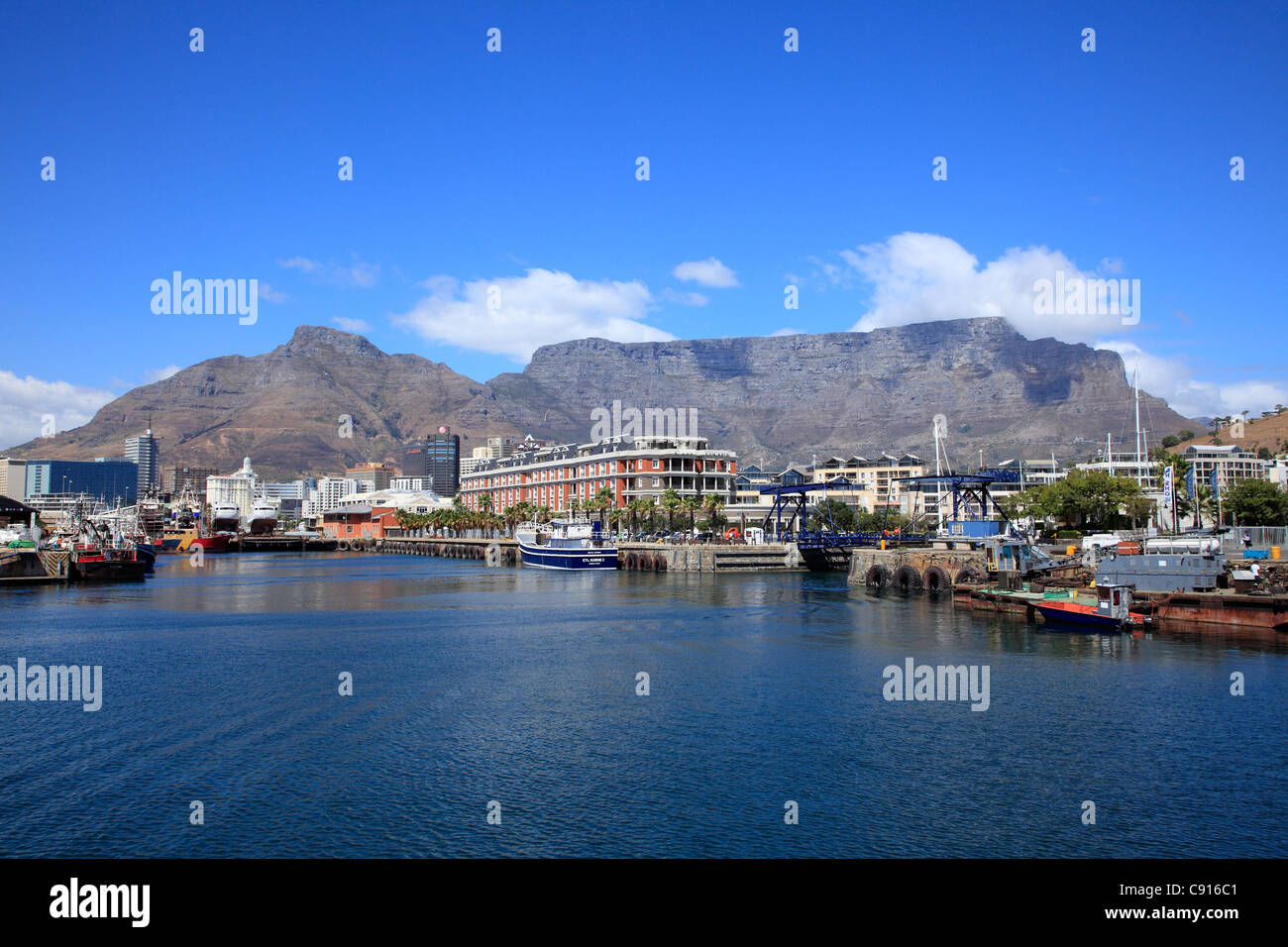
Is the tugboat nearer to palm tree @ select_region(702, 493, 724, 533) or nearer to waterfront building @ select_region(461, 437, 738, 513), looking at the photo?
palm tree @ select_region(702, 493, 724, 533)

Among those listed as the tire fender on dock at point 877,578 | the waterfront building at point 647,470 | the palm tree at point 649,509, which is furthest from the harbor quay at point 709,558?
the waterfront building at point 647,470

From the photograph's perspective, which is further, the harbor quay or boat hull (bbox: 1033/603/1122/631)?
the harbor quay

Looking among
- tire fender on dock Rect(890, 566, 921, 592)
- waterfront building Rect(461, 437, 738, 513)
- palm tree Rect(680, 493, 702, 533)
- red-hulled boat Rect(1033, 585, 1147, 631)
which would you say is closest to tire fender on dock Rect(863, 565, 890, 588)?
tire fender on dock Rect(890, 566, 921, 592)

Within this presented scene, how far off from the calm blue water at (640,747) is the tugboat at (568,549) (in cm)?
5531

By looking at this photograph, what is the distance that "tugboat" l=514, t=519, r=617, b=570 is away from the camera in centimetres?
11194

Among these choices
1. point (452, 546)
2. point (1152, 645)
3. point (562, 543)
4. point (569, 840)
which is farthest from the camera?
point (452, 546)

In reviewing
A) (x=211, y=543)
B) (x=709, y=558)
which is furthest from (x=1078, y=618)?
(x=211, y=543)

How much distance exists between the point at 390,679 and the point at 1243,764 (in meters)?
33.2

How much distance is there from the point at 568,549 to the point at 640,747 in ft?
281

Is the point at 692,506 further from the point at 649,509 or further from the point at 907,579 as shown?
the point at 907,579

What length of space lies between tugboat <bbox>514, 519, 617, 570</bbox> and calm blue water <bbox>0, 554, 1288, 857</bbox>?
2177 inches
